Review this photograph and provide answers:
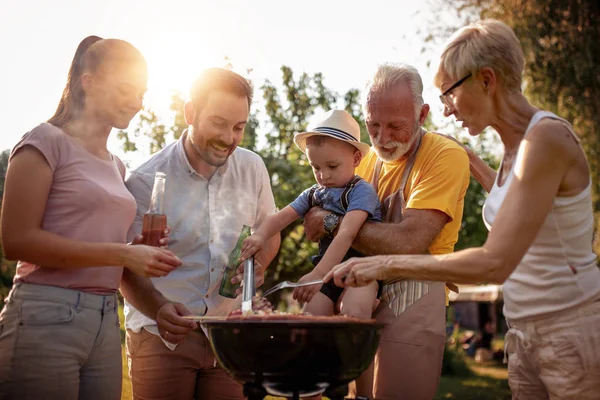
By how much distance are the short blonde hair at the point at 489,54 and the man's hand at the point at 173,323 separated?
1757 millimetres

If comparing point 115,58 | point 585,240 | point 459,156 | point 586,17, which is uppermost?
point 586,17

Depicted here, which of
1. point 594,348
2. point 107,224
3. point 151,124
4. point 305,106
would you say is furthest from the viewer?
point 305,106

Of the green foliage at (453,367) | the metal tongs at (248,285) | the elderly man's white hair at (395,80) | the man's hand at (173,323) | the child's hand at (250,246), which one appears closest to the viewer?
the metal tongs at (248,285)

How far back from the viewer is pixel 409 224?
350 cm

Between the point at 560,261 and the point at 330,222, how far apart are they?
132 centimetres

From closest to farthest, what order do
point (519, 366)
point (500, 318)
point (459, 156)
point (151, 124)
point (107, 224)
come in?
1. point (519, 366)
2. point (107, 224)
3. point (459, 156)
4. point (151, 124)
5. point (500, 318)

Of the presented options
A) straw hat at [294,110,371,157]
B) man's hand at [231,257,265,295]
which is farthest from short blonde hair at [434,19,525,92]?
man's hand at [231,257,265,295]

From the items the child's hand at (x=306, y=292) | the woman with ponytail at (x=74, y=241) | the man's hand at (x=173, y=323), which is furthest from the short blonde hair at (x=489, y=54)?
the man's hand at (x=173, y=323)

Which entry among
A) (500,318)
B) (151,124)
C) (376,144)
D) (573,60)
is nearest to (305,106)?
(151,124)

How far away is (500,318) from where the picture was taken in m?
35.2

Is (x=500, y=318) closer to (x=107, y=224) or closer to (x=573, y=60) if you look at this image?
(x=573, y=60)

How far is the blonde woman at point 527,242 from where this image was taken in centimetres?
262

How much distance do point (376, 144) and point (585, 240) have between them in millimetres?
1287

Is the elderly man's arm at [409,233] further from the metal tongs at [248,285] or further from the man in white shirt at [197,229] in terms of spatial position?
the man in white shirt at [197,229]
